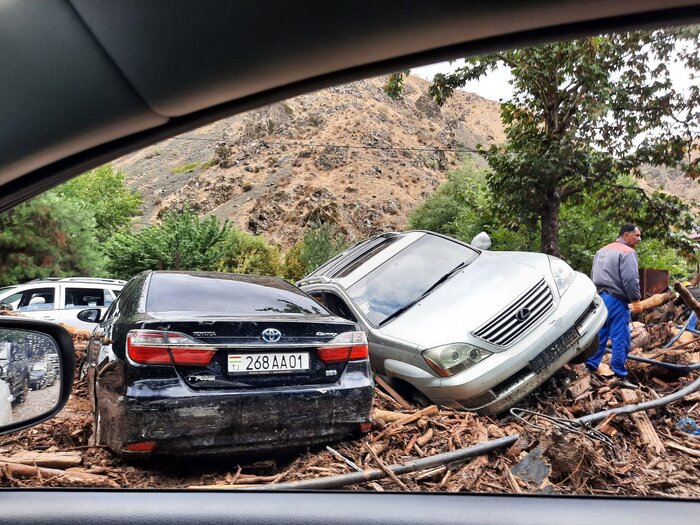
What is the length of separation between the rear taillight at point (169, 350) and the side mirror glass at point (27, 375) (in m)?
1.30

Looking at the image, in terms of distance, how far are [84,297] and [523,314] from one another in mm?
2685

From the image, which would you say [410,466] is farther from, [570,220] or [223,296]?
[570,220]

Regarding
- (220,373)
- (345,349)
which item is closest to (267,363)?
(220,373)

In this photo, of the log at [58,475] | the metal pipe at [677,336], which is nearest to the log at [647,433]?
the metal pipe at [677,336]

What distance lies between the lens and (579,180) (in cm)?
193

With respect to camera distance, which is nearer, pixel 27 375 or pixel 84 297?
pixel 27 375

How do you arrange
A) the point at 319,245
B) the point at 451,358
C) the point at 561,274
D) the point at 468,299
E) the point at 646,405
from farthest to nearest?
the point at 319,245
the point at 561,274
the point at 468,299
the point at 646,405
the point at 451,358

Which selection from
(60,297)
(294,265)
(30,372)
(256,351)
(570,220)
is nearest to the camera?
(30,372)

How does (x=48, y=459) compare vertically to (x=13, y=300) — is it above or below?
below

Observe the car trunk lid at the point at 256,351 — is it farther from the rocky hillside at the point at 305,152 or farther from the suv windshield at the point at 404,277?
the suv windshield at the point at 404,277

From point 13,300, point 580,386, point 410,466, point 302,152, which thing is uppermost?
point 302,152

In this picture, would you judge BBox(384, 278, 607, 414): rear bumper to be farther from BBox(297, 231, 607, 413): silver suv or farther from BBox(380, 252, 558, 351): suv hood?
BBox(380, 252, 558, 351): suv hood

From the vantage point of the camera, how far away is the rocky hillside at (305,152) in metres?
1.26

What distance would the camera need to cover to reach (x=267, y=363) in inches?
97.0
